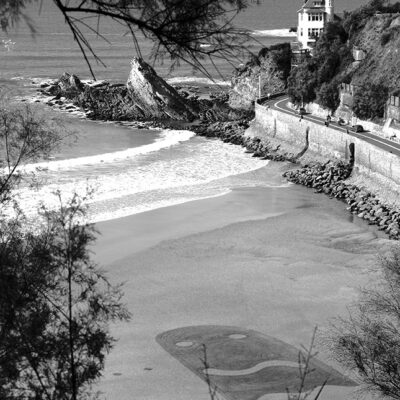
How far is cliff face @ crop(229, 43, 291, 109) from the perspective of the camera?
220ft

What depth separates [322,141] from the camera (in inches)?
1834

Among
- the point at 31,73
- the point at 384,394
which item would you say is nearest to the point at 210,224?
the point at 384,394

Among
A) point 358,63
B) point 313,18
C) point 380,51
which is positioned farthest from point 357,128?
point 313,18

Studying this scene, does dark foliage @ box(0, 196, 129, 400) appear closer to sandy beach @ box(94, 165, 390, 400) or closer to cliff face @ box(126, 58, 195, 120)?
sandy beach @ box(94, 165, 390, 400)

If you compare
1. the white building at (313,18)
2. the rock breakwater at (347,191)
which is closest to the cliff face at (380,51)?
the rock breakwater at (347,191)

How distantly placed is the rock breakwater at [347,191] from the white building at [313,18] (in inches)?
1175

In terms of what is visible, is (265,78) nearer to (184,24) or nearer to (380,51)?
(380,51)

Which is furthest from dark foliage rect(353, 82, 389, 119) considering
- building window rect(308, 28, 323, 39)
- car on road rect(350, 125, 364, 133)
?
building window rect(308, 28, 323, 39)

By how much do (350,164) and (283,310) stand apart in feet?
67.9

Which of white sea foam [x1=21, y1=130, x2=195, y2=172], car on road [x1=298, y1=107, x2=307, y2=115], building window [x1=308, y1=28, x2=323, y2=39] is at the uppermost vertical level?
building window [x1=308, y1=28, x2=323, y2=39]

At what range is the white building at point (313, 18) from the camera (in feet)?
235

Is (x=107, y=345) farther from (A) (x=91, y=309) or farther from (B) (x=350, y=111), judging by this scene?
(B) (x=350, y=111)

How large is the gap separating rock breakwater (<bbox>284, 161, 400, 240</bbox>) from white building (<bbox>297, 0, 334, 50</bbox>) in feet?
97.9

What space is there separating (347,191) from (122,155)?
1607cm
